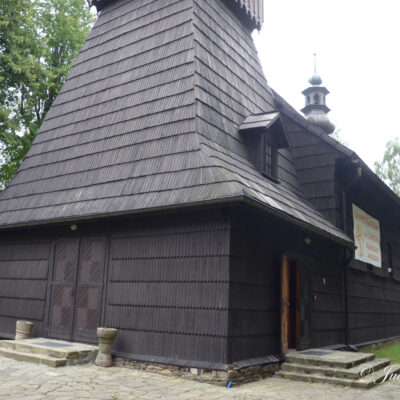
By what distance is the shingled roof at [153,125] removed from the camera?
7.74 m

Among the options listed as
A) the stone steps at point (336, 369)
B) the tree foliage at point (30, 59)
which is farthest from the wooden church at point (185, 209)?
the tree foliage at point (30, 59)

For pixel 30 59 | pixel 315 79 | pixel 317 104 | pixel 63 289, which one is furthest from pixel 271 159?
pixel 30 59

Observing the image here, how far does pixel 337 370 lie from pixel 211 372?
210 cm

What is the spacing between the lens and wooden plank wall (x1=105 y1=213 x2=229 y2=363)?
22.5 feet

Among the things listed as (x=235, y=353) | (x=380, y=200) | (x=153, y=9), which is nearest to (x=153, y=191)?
(x=235, y=353)

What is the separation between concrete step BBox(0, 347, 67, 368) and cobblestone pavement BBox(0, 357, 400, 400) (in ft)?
0.38

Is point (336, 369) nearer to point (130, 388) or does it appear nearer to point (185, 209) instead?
point (130, 388)

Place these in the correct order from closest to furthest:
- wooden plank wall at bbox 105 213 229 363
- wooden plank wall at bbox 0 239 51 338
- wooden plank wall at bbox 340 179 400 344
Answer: wooden plank wall at bbox 105 213 229 363
wooden plank wall at bbox 0 239 51 338
wooden plank wall at bbox 340 179 400 344

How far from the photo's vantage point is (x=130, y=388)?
238 inches

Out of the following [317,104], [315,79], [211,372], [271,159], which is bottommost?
[211,372]

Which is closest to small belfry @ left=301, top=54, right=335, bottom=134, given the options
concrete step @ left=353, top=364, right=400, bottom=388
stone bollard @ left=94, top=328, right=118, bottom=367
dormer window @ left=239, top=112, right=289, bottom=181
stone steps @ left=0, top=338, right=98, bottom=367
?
dormer window @ left=239, top=112, right=289, bottom=181

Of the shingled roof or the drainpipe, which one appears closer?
the shingled roof

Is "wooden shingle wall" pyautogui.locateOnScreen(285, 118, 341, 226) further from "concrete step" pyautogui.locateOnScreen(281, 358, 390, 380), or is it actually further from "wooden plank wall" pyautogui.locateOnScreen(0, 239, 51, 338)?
"wooden plank wall" pyautogui.locateOnScreen(0, 239, 51, 338)

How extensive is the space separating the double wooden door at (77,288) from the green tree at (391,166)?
2948 cm
